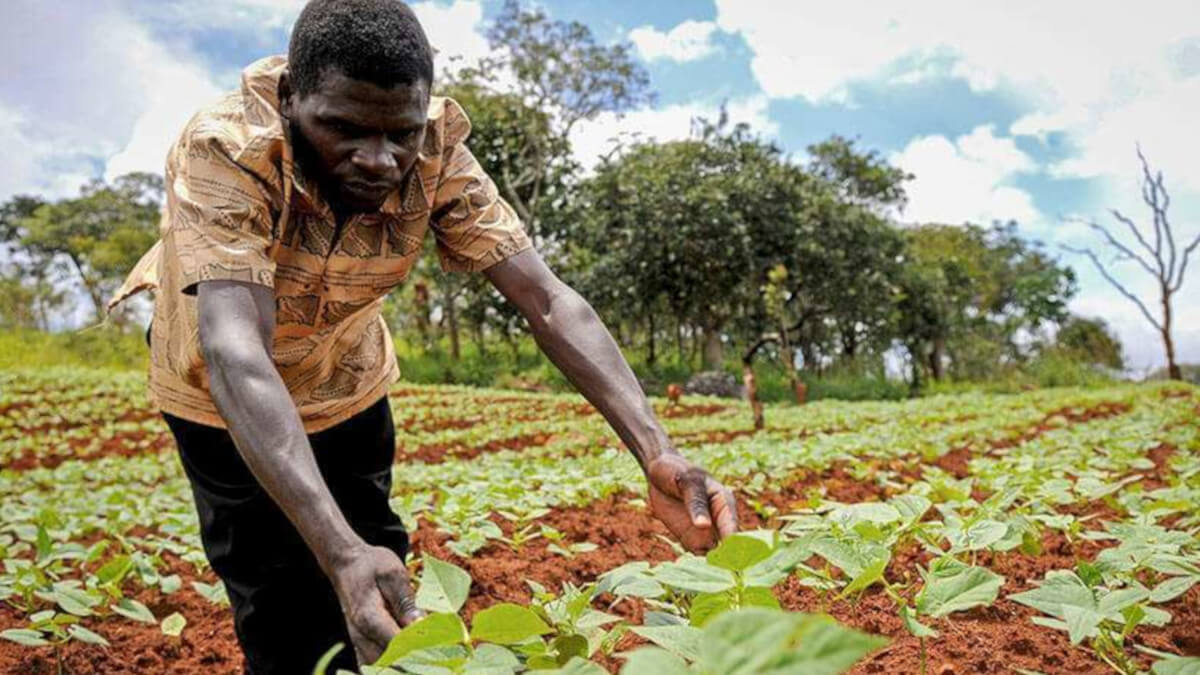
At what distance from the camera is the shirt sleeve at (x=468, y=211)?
1.96 metres

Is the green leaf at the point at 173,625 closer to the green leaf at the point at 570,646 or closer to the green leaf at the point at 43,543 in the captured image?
the green leaf at the point at 43,543

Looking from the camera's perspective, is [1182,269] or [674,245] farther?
[1182,269]

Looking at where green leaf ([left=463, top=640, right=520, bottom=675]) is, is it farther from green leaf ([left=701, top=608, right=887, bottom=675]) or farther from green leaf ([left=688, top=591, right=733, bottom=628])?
green leaf ([left=701, top=608, right=887, bottom=675])

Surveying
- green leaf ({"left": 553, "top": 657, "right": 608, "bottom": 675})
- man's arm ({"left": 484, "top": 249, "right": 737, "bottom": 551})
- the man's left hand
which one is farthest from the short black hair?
green leaf ({"left": 553, "top": 657, "right": 608, "bottom": 675})

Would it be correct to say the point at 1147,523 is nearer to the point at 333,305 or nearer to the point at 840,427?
the point at 333,305

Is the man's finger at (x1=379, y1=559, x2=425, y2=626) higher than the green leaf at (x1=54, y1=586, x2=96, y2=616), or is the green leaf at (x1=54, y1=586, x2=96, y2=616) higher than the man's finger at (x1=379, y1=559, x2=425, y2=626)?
the man's finger at (x1=379, y1=559, x2=425, y2=626)

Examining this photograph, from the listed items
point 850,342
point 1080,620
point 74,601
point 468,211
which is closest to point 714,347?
point 850,342

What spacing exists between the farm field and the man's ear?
883mm

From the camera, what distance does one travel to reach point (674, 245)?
58.0ft

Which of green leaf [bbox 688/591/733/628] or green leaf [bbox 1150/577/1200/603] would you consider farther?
green leaf [bbox 1150/577/1200/603]

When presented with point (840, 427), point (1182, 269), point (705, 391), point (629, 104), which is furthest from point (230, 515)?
point (1182, 269)

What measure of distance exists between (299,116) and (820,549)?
3.76 ft

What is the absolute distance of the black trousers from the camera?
2.14 m

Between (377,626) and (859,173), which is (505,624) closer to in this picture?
(377,626)
